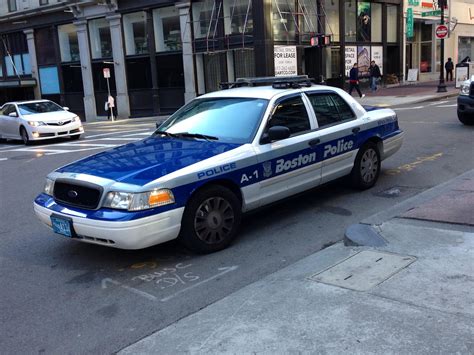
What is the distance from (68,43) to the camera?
3462cm

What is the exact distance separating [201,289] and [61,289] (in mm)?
1319

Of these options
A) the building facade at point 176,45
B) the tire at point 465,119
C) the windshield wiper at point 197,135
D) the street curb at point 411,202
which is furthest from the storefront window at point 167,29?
the windshield wiper at point 197,135

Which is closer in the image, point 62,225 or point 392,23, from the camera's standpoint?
point 62,225

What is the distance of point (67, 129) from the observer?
17.5m

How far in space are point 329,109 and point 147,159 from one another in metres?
2.84

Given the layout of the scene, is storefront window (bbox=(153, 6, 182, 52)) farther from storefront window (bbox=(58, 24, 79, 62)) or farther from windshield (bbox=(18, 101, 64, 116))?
windshield (bbox=(18, 101, 64, 116))

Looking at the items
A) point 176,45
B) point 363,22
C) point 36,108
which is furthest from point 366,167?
point 363,22

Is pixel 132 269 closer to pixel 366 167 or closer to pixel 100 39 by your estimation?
pixel 366 167

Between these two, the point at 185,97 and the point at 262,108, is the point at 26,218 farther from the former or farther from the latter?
the point at 185,97

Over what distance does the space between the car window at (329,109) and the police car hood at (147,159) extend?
1.62 m

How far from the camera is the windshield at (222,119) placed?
6.04m

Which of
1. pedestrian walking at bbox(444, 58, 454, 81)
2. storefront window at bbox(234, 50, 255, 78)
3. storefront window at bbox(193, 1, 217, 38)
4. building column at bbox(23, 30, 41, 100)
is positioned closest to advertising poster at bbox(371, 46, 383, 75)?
pedestrian walking at bbox(444, 58, 454, 81)

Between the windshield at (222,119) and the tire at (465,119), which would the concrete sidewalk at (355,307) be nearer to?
the windshield at (222,119)

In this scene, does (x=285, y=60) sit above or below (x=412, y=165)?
above
